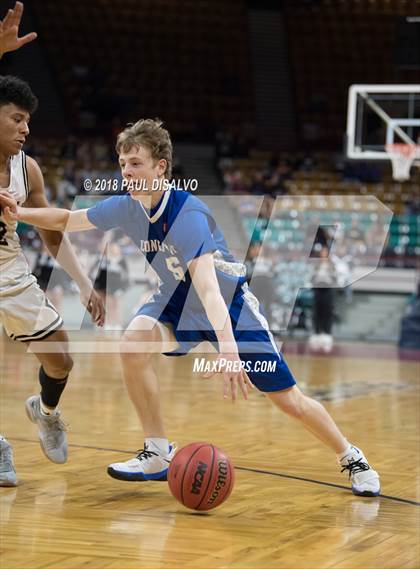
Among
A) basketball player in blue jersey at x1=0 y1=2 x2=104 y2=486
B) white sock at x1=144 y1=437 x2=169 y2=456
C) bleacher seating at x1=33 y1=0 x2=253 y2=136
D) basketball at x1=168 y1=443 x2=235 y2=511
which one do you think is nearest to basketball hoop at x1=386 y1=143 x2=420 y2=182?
bleacher seating at x1=33 y1=0 x2=253 y2=136

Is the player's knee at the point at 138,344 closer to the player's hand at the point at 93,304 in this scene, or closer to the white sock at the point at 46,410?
the player's hand at the point at 93,304

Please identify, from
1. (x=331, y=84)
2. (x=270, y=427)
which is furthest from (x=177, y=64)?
(x=270, y=427)

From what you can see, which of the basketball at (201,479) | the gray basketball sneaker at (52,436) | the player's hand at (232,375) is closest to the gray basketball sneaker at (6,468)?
the gray basketball sneaker at (52,436)

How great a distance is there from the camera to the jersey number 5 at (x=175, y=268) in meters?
4.48

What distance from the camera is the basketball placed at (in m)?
4.12

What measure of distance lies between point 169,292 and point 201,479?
3.25ft

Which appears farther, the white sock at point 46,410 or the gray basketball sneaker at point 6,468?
the white sock at point 46,410

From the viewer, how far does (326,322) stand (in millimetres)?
15836

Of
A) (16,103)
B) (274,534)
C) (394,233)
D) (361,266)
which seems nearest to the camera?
(274,534)

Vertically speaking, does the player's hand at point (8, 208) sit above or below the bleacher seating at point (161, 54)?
below

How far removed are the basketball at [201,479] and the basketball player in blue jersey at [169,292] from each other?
461mm

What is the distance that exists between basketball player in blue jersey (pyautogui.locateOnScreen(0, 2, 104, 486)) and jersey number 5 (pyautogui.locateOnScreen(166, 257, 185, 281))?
0.56m

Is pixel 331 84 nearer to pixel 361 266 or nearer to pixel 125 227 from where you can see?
pixel 361 266

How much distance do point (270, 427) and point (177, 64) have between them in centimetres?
2004
